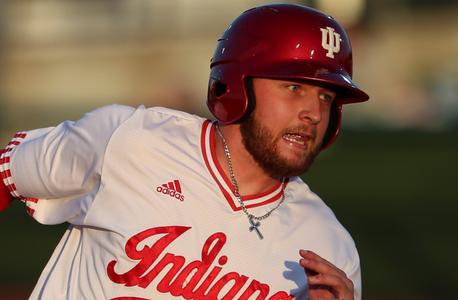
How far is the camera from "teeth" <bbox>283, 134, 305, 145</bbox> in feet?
10.7

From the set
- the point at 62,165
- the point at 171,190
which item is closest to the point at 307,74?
the point at 171,190

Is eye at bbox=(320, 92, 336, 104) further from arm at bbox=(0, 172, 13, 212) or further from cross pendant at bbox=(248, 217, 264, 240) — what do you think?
arm at bbox=(0, 172, 13, 212)

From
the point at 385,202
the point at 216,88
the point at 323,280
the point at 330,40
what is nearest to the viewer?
the point at 323,280

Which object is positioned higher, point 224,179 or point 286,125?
point 286,125

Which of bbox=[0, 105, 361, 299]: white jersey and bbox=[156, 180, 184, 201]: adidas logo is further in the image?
bbox=[156, 180, 184, 201]: adidas logo

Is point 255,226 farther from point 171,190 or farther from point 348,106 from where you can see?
point 348,106

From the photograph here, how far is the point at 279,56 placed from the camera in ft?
11.0

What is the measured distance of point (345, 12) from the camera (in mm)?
19625

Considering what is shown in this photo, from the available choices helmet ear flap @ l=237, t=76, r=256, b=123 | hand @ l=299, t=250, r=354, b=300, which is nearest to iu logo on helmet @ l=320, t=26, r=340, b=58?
helmet ear flap @ l=237, t=76, r=256, b=123

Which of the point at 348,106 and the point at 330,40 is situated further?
the point at 348,106

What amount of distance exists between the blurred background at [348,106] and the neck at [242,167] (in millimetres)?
6374

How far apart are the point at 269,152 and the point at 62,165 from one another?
0.77m

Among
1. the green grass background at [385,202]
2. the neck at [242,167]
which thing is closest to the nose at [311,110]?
the neck at [242,167]

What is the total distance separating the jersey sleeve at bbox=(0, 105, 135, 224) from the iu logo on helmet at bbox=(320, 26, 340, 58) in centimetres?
78
